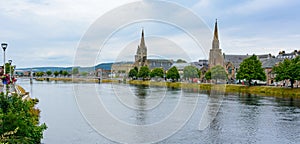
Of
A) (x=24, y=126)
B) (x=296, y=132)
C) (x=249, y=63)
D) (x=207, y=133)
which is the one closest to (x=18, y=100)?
(x=24, y=126)

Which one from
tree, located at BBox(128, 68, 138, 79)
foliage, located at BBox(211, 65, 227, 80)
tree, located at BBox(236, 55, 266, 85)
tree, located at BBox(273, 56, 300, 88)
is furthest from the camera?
tree, located at BBox(128, 68, 138, 79)

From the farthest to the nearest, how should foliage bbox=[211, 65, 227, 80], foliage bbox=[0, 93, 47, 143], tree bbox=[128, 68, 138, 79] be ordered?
1. tree bbox=[128, 68, 138, 79]
2. foliage bbox=[211, 65, 227, 80]
3. foliage bbox=[0, 93, 47, 143]

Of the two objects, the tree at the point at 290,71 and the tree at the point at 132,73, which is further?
the tree at the point at 132,73

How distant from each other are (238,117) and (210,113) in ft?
14.5

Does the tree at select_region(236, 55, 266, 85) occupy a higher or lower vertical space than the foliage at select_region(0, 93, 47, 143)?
higher

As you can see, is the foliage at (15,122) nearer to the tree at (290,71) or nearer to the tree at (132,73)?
the tree at (290,71)

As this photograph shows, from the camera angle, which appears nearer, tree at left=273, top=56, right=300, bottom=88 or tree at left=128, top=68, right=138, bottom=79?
tree at left=273, top=56, right=300, bottom=88

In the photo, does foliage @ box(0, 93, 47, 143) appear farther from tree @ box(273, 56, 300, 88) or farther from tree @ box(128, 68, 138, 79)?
tree @ box(128, 68, 138, 79)

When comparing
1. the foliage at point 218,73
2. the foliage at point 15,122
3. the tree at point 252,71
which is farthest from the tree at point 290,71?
the foliage at point 15,122

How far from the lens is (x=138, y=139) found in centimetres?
2630

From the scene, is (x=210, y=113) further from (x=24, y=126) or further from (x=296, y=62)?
(x=296, y=62)

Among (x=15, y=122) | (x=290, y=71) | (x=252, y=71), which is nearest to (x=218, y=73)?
(x=252, y=71)

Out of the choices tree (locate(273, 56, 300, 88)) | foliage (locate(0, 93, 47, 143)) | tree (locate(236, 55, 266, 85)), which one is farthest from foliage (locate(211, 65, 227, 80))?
foliage (locate(0, 93, 47, 143))

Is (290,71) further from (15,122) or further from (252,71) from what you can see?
(15,122)
